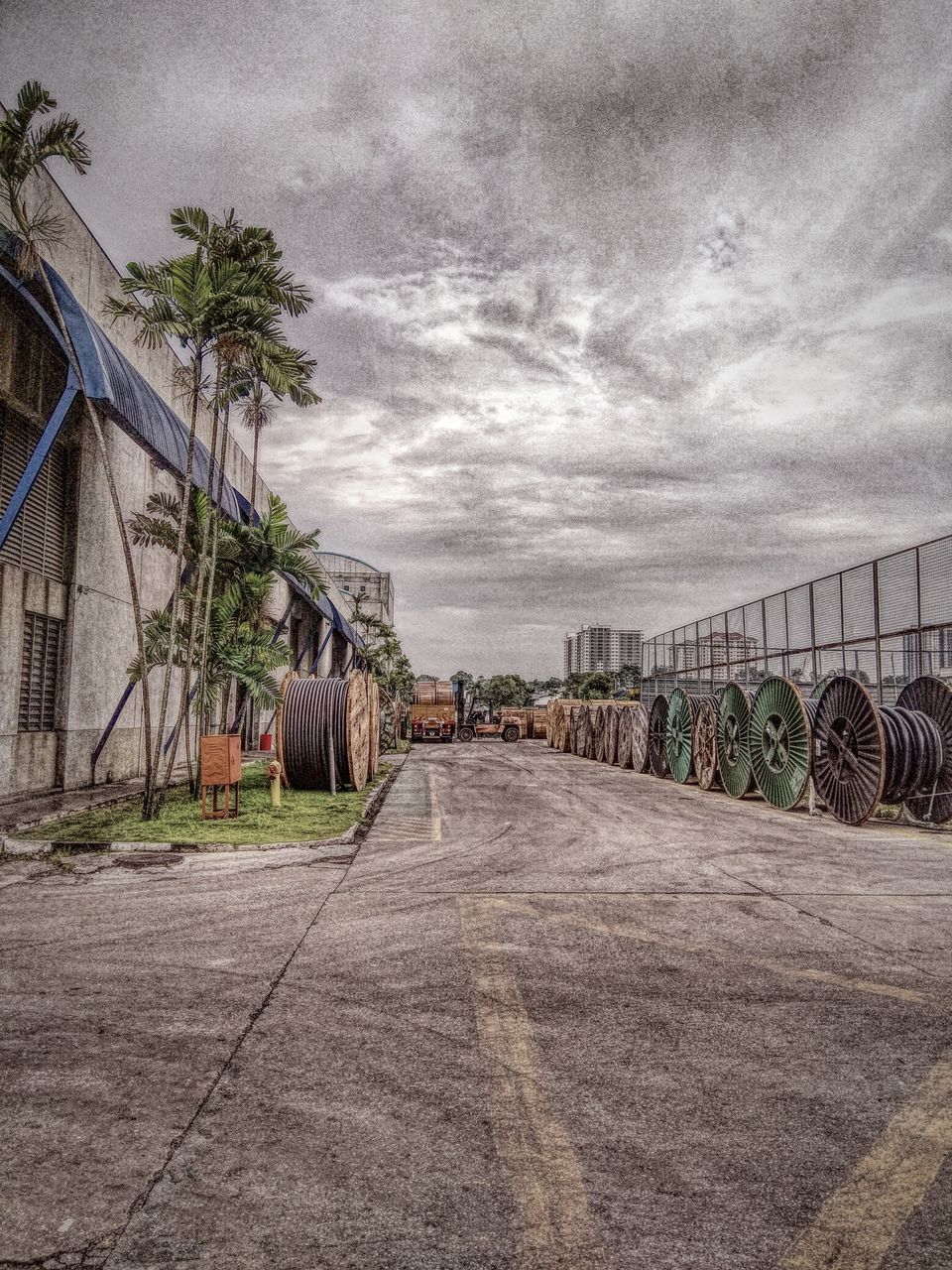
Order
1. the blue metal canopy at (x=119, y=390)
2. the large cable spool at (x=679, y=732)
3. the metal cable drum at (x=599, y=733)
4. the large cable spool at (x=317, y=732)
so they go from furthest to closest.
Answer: the metal cable drum at (x=599, y=733), the large cable spool at (x=679, y=732), the large cable spool at (x=317, y=732), the blue metal canopy at (x=119, y=390)

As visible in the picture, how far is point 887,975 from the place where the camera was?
554 centimetres

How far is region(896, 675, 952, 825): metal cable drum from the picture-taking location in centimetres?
1400

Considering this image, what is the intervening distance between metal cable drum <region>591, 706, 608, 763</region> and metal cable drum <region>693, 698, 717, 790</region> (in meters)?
10.9

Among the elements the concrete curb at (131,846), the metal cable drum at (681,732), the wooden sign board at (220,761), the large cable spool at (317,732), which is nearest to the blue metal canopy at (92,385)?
the wooden sign board at (220,761)

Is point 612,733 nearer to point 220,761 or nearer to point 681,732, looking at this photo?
point 681,732

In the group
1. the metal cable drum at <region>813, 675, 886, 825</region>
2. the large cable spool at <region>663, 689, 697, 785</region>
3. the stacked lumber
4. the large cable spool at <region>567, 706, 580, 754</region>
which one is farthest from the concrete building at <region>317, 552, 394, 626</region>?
the metal cable drum at <region>813, 675, 886, 825</region>

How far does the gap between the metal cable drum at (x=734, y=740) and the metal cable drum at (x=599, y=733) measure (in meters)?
12.5

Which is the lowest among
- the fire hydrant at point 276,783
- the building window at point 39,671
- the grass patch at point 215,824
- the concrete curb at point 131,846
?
the concrete curb at point 131,846

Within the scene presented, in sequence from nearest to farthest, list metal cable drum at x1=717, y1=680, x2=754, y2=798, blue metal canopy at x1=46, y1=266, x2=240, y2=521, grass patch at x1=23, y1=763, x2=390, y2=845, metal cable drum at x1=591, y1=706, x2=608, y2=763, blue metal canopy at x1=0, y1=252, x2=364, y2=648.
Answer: grass patch at x1=23, y1=763, x2=390, y2=845, blue metal canopy at x1=0, y1=252, x2=364, y2=648, blue metal canopy at x1=46, y1=266, x2=240, y2=521, metal cable drum at x1=717, y1=680, x2=754, y2=798, metal cable drum at x1=591, y1=706, x2=608, y2=763

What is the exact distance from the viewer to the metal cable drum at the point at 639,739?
26.2 meters

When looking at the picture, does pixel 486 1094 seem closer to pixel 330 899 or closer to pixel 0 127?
pixel 330 899

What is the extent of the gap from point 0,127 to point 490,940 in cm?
1084

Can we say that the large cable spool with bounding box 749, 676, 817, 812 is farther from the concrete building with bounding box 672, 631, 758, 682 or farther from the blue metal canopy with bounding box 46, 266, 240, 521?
the blue metal canopy with bounding box 46, 266, 240, 521

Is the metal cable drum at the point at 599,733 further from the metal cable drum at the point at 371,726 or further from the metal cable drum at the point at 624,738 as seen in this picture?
the metal cable drum at the point at 371,726
